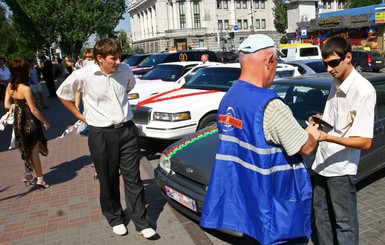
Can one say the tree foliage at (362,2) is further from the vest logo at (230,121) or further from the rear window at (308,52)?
the vest logo at (230,121)

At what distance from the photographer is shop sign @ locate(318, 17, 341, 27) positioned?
40.3 meters

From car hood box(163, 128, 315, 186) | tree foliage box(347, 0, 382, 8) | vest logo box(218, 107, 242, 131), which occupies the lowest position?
car hood box(163, 128, 315, 186)

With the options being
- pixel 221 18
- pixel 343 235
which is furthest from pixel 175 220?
pixel 221 18

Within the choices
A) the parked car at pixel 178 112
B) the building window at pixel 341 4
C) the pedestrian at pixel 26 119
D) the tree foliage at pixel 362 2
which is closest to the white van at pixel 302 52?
the parked car at pixel 178 112

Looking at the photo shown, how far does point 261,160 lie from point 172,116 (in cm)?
450

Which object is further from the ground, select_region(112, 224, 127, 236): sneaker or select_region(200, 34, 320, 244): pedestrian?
select_region(200, 34, 320, 244): pedestrian

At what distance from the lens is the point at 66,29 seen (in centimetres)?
3631

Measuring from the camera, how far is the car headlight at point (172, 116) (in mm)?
6324

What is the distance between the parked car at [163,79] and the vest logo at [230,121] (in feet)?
23.5

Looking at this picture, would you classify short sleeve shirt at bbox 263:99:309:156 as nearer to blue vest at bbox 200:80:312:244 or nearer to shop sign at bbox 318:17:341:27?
blue vest at bbox 200:80:312:244

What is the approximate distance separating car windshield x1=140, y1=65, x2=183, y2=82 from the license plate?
6.71m

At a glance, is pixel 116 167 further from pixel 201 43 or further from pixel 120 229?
pixel 201 43

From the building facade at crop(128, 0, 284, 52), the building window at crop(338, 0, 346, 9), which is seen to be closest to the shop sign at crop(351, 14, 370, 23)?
the building facade at crop(128, 0, 284, 52)

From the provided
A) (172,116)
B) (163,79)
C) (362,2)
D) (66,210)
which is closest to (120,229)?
(66,210)
